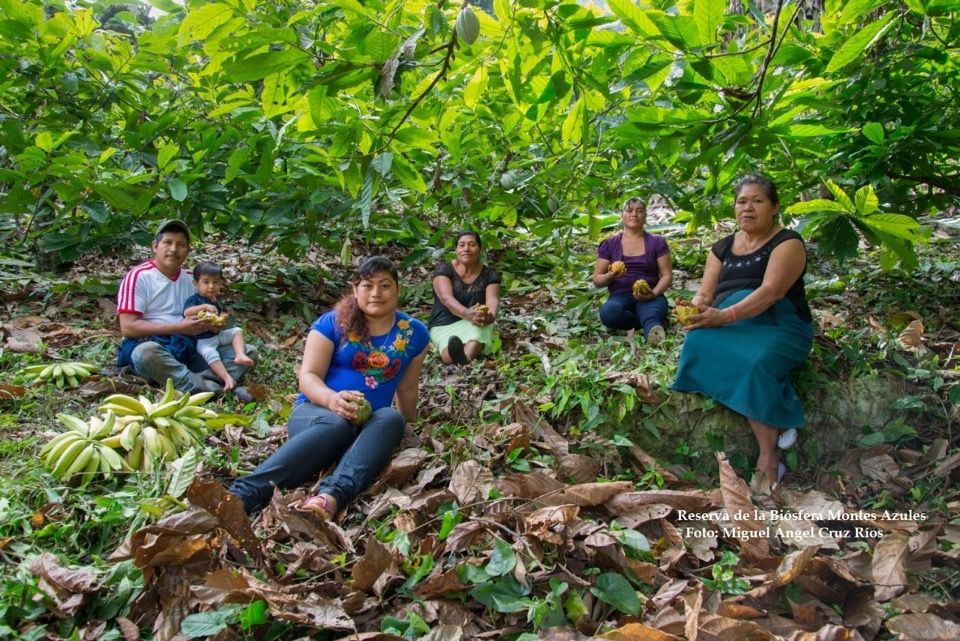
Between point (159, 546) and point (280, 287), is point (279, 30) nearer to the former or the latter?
point (159, 546)

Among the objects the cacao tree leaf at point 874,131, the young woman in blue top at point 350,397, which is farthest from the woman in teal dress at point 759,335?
the young woman in blue top at point 350,397

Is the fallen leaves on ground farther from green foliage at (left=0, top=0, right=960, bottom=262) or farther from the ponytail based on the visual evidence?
green foliage at (left=0, top=0, right=960, bottom=262)

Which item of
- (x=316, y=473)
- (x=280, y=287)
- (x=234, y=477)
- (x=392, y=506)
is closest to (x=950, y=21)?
(x=392, y=506)

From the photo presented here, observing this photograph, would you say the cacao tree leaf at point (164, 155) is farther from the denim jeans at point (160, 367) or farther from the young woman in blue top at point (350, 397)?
the young woman in blue top at point (350, 397)

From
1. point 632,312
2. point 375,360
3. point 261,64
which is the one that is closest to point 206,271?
point 375,360

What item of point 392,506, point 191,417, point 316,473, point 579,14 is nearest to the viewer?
point 579,14

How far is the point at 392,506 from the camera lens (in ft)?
8.57

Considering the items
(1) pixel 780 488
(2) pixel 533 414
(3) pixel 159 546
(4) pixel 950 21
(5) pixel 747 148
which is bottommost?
(1) pixel 780 488

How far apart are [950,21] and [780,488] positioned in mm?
2254

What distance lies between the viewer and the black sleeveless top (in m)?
3.34

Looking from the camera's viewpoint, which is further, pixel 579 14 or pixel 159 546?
pixel 159 546

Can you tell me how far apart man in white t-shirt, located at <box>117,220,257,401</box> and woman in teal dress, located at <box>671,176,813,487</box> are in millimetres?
2643

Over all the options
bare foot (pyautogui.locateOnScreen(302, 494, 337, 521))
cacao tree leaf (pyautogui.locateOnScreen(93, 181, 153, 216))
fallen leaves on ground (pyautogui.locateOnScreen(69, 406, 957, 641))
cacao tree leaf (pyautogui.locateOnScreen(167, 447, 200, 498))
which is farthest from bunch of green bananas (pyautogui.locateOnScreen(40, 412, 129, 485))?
cacao tree leaf (pyautogui.locateOnScreen(93, 181, 153, 216))

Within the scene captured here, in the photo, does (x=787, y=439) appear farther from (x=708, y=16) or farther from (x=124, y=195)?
(x=124, y=195)
